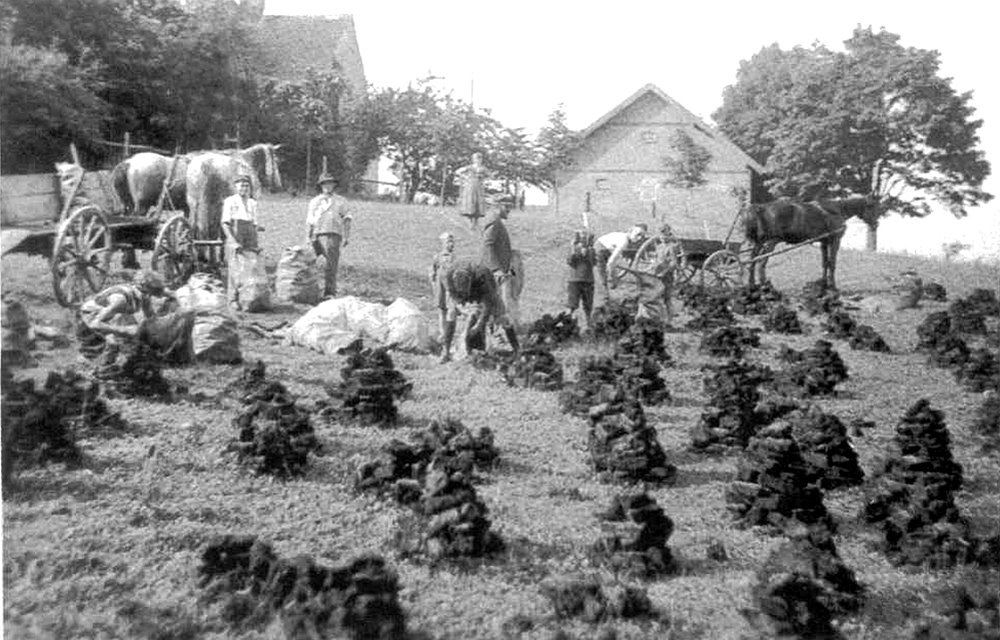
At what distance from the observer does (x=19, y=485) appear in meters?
4.61

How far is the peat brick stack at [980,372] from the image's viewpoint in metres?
5.53

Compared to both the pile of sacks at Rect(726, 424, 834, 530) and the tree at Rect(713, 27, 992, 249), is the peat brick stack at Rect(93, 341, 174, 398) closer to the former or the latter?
the pile of sacks at Rect(726, 424, 834, 530)

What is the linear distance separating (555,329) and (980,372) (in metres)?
3.06

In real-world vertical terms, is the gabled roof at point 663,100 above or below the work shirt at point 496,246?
above

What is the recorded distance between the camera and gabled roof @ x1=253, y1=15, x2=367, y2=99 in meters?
5.74

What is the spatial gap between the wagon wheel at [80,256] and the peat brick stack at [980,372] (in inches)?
187

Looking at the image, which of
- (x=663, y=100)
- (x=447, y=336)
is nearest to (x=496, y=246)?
(x=447, y=336)

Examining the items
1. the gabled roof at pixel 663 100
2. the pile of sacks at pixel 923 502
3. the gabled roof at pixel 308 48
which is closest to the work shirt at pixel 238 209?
the gabled roof at pixel 308 48

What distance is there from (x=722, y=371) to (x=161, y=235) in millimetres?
A: 4333

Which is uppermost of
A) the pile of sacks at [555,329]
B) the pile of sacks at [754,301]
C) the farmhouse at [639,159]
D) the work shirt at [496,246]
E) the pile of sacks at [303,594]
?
the farmhouse at [639,159]

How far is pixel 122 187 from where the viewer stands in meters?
7.08

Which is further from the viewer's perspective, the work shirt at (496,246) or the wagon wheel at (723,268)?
the wagon wheel at (723,268)

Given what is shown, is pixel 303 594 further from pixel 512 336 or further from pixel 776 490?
pixel 512 336

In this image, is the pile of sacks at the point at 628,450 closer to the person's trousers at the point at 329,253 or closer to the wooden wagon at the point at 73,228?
the person's trousers at the point at 329,253
